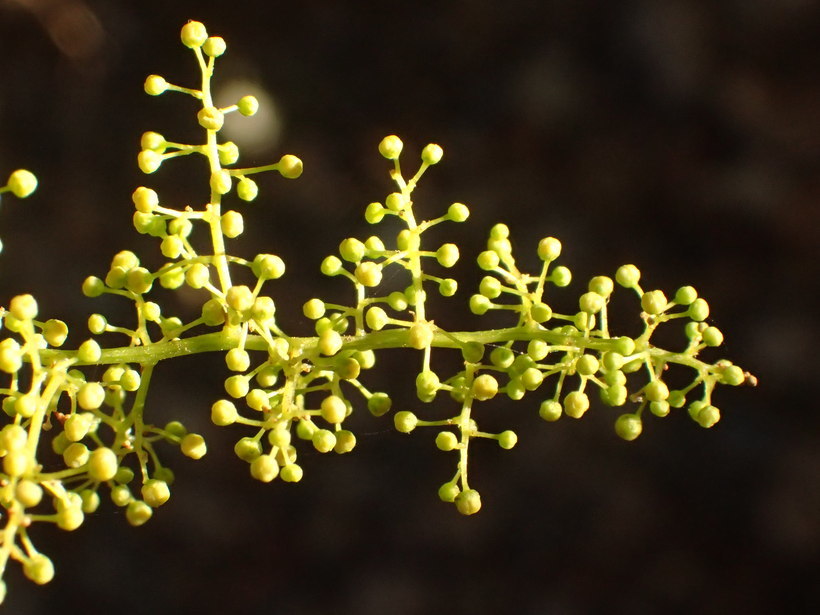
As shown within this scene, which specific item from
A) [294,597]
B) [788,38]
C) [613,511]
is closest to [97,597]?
[294,597]

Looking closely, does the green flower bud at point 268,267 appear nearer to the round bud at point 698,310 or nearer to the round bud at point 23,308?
the round bud at point 23,308

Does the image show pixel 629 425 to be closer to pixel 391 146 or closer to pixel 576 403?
pixel 576 403

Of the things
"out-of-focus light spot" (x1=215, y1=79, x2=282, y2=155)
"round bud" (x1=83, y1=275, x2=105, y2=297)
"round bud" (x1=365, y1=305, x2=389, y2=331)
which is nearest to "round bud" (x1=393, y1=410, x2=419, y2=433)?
"round bud" (x1=365, y1=305, x2=389, y2=331)

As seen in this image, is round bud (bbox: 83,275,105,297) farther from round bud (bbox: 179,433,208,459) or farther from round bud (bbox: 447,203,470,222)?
round bud (bbox: 447,203,470,222)

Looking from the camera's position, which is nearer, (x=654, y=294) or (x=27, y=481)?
(x=27, y=481)

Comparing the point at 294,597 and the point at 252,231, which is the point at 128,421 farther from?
the point at 294,597

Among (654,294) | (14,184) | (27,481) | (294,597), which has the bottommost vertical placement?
(294,597)
